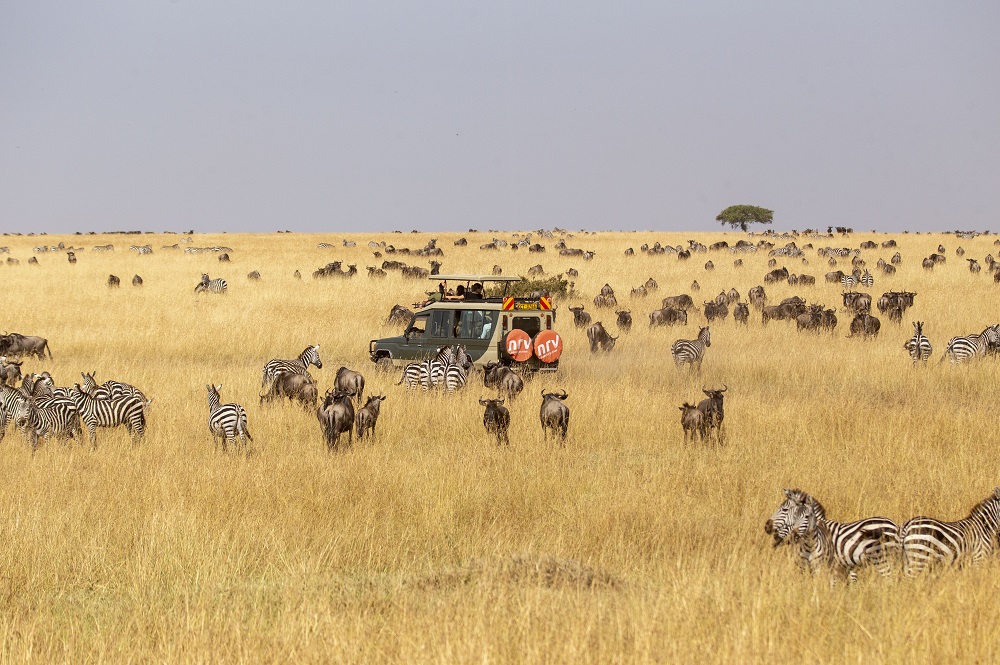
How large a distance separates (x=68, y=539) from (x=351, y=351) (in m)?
15.5

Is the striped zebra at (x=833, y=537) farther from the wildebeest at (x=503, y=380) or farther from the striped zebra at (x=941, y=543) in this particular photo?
the wildebeest at (x=503, y=380)

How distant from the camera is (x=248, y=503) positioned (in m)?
9.45

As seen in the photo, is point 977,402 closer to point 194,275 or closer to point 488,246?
point 194,275

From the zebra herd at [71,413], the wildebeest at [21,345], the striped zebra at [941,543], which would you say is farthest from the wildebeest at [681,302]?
the striped zebra at [941,543]

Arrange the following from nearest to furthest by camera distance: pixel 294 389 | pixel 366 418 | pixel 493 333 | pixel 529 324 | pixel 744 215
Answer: pixel 366 418, pixel 294 389, pixel 493 333, pixel 529 324, pixel 744 215

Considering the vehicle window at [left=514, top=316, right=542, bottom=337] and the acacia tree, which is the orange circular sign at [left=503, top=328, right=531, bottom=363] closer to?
the vehicle window at [left=514, top=316, right=542, bottom=337]

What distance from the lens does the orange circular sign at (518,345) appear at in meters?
17.5

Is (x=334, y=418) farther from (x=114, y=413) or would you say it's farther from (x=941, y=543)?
(x=941, y=543)

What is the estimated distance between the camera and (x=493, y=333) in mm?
17969

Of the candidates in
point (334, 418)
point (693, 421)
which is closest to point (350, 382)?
point (334, 418)

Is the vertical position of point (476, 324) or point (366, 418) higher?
point (476, 324)

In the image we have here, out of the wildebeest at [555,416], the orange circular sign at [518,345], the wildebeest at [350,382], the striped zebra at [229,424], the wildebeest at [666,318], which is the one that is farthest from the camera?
the wildebeest at [666,318]

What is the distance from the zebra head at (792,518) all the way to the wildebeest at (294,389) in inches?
324

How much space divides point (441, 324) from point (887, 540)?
12.2m
